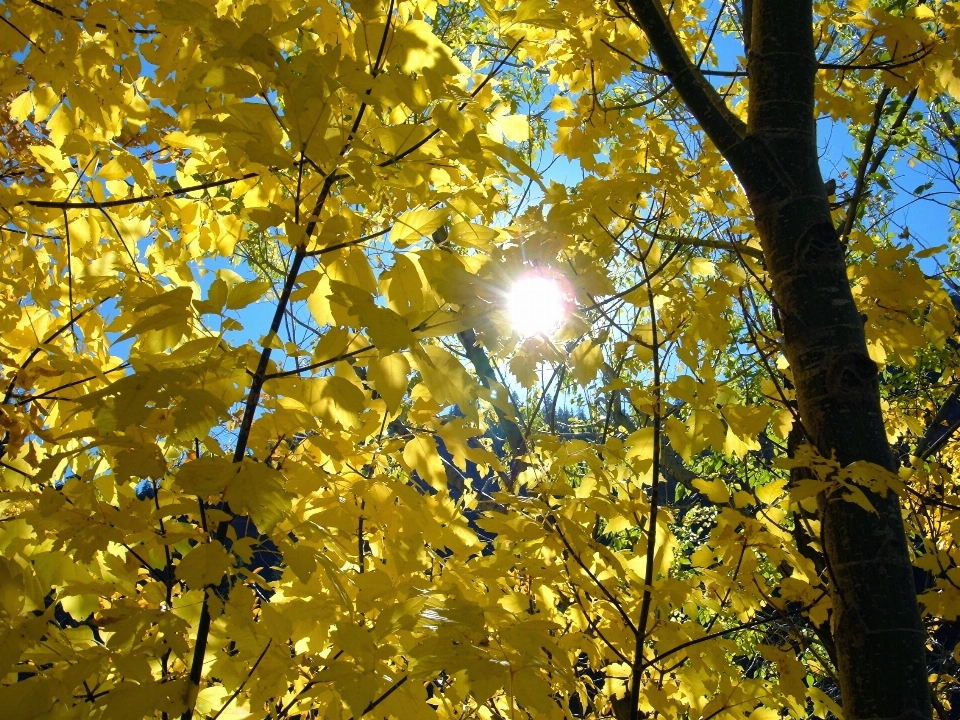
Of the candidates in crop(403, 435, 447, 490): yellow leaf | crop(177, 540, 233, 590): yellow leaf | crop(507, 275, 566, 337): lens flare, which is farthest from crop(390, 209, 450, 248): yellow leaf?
crop(177, 540, 233, 590): yellow leaf

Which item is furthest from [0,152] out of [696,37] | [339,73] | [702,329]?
[696,37]

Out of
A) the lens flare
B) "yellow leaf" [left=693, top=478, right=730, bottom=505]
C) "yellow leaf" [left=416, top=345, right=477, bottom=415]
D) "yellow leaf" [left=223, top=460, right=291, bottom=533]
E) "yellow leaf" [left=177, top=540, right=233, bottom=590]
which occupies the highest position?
the lens flare

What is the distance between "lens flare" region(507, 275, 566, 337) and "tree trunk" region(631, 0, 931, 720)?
0.67 meters

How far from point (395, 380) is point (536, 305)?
34cm

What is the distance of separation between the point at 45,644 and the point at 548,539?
1.02 meters

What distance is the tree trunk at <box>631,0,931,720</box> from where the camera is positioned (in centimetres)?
133

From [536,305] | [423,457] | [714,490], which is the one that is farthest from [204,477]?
[714,490]

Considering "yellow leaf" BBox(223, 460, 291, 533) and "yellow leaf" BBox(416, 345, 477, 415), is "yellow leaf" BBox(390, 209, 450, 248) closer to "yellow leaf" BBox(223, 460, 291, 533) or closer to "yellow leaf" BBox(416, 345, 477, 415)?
"yellow leaf" BBox(416, 345, 477, 415)

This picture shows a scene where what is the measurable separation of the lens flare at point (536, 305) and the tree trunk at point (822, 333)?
67cm

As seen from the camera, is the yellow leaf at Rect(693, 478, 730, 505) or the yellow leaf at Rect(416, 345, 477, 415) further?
the yellow leaf at Rect(693, 478, 730, 505)

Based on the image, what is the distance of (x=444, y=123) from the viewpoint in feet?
3.44

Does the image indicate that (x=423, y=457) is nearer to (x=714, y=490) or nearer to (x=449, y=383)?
(x=449, y=383)

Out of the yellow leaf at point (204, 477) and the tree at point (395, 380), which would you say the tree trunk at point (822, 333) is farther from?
the yellow leaf at point (204, 477)

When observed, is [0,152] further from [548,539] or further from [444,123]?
[548,539]
